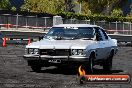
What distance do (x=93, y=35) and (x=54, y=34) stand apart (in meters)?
1.26

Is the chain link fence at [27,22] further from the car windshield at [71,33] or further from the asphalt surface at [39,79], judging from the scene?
the car windshield at [71,33]

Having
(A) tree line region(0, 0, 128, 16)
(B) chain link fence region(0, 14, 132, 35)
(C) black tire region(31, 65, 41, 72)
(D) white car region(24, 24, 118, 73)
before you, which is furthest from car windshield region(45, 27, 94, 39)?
(A) tree line region(0, 0, 128, 16)

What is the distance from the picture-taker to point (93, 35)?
15.9m

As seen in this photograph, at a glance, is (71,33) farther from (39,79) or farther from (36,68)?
(39,79)

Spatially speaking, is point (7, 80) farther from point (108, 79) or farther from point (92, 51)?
point (108, 79)

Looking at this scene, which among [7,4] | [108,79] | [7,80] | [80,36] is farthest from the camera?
[7,4]

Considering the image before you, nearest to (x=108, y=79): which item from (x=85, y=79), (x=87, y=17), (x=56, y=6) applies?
(x=85, y=79)

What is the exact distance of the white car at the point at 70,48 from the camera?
14.5 metres

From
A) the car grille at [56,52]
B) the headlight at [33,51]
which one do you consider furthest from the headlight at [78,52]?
the headlight at [33,51]

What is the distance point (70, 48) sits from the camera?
14438mm

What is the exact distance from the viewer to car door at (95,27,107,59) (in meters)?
15.6

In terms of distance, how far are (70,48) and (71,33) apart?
5.08 ft

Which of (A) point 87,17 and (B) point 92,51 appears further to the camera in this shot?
(A) point 87,17

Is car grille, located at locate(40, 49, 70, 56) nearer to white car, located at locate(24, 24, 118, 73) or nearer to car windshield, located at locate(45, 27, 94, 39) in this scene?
white car, located at locate(24, 24, 118, 73)
